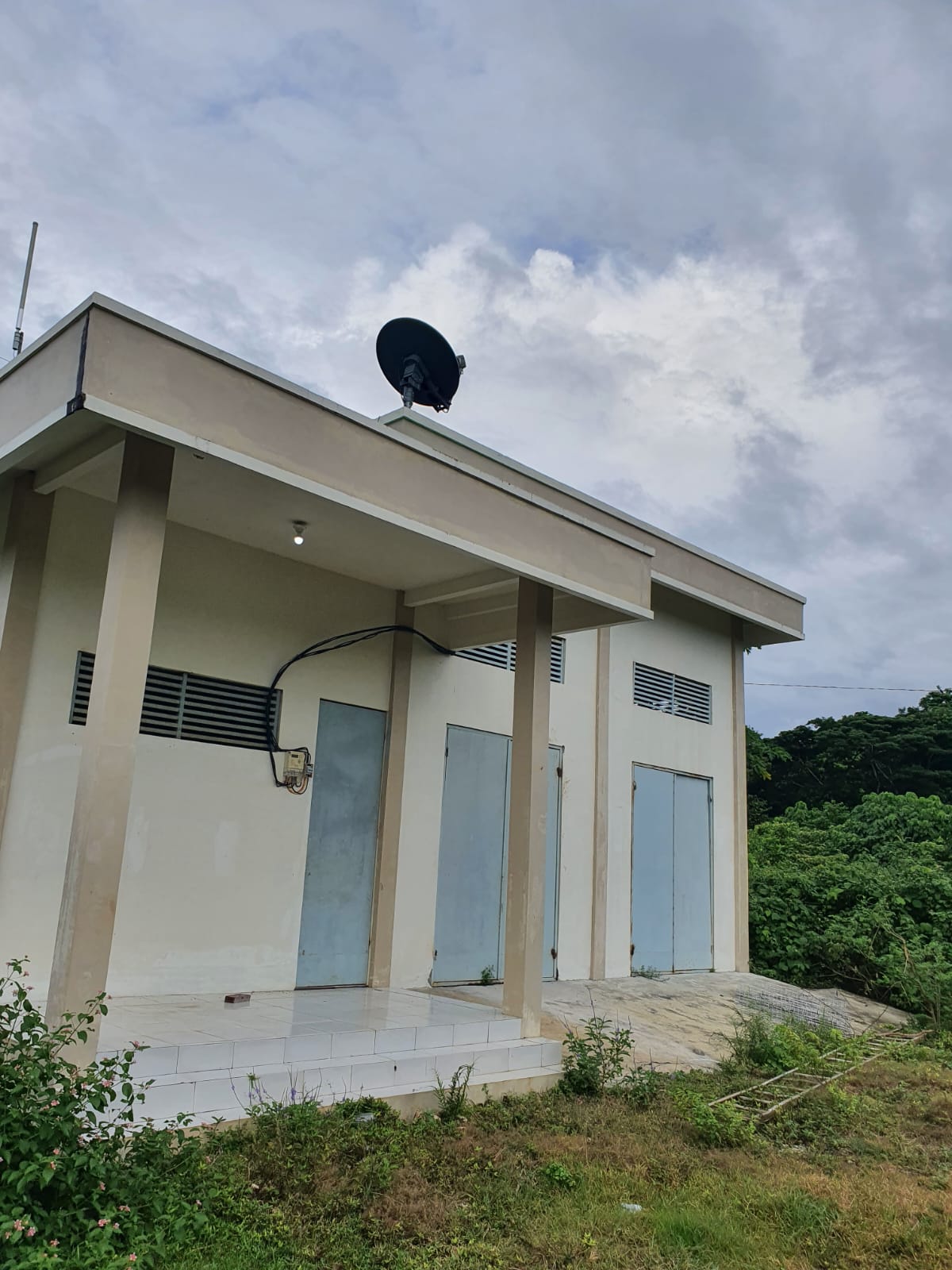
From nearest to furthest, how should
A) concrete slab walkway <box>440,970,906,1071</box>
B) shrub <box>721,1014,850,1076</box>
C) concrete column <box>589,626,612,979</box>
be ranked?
shrub <box>721,1014,850,1076</box>, concrete slab walkway <box>440,970,906,1071</box>, concrete column <box>589,626,612,979</box>

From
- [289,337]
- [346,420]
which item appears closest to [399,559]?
[346,420]

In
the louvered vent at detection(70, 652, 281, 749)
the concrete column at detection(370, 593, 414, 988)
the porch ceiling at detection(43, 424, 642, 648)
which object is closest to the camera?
the porch ceiling at detection(43, 424, 642, 648)

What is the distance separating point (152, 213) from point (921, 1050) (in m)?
10.1

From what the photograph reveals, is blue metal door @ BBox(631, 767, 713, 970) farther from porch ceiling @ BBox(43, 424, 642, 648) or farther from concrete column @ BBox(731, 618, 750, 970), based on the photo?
porch ceiling @ BBox(43, 424, 642, 648)

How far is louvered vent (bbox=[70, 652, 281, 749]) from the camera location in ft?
19.2

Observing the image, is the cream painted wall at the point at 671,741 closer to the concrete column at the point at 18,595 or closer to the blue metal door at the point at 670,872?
the blue metal door at the point at 670,872

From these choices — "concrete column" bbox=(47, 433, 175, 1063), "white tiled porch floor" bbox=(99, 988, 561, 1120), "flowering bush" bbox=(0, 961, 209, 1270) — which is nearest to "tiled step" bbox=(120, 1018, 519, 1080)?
"white tiled porch floor" bbox=(99, 988, 561, 1120)

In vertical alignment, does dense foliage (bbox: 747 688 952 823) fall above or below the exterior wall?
above

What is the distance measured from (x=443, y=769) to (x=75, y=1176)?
4714 millimetres

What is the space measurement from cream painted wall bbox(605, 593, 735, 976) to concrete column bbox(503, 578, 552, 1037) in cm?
322

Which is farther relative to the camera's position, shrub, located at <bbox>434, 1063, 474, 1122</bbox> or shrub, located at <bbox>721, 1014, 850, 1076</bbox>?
shrub, located at <bbox>721, 1014, 850, 1076</bbox>

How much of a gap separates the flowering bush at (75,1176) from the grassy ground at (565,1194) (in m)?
0.18

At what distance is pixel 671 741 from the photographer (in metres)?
9.89

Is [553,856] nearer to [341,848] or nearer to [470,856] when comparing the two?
[470,856]
